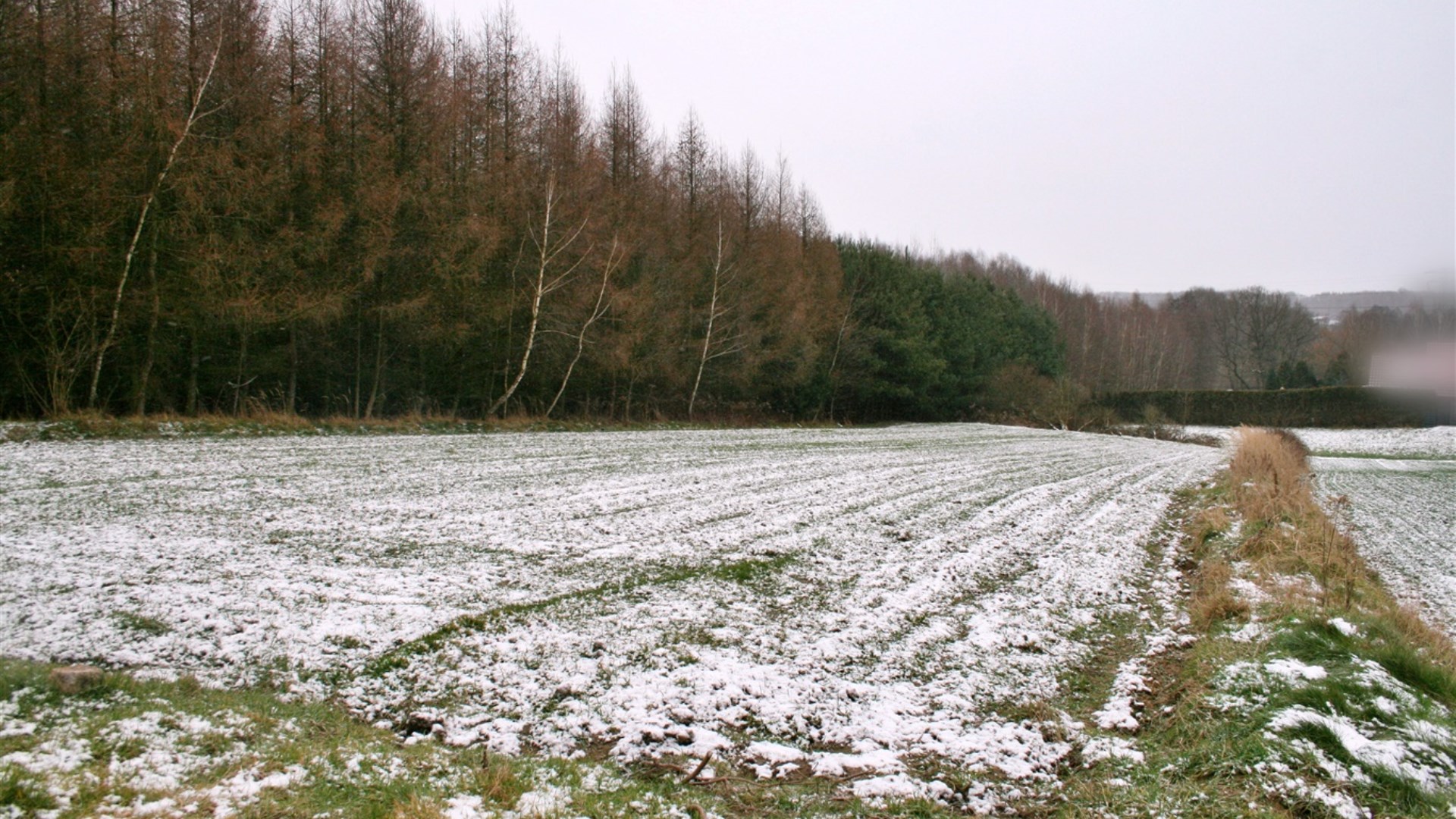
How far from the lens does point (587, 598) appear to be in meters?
5.49

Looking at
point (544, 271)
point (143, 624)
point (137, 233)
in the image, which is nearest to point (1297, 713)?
point (143, 624)

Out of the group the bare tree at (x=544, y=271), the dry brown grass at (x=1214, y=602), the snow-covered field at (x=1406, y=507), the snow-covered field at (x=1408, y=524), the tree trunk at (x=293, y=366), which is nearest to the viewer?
the dry brown grass at (x=1214, y=602)

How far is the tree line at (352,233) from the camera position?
14.4 meters

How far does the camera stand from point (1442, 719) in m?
3.69

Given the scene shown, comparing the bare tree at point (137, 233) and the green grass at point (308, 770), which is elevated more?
the bare tree at point (137, 233)

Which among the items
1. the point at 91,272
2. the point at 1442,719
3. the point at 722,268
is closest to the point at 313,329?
the point at 91,272

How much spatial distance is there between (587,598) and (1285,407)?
54292mm

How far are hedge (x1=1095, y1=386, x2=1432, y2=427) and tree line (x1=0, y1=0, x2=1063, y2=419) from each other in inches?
1151

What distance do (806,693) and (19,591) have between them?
4.99m

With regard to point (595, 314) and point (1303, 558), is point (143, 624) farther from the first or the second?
point (595, 314)

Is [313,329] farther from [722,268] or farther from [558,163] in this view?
[722,268]

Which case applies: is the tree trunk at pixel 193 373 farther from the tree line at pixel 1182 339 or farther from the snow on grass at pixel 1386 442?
the tree line at pixel 1182 339

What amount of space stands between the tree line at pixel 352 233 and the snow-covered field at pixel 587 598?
5402 millimetres

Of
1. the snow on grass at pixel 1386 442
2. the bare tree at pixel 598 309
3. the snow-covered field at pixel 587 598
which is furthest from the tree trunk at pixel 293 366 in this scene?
the snow on grass at pixel 1386 442
